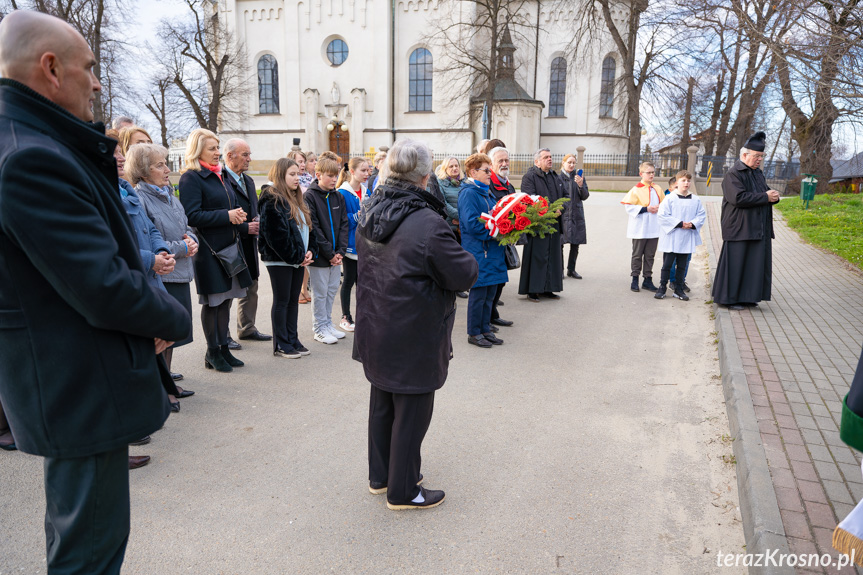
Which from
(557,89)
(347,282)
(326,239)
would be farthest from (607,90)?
(326,239)

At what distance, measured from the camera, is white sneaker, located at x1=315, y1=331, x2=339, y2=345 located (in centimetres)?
667

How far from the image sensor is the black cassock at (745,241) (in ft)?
25.5

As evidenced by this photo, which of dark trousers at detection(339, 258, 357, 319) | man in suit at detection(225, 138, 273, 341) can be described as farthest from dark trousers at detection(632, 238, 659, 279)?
man in suit at detection(225, 138, 273, 341)

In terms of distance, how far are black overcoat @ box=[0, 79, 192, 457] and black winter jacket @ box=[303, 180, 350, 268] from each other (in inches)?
170

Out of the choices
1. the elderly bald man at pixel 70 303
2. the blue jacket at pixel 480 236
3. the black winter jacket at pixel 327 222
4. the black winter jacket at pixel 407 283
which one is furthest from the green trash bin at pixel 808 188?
the elderly bald man at pixel 70 303

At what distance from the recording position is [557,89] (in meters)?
39.0

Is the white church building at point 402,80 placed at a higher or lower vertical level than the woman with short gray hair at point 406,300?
higher

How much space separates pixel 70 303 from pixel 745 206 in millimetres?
8083

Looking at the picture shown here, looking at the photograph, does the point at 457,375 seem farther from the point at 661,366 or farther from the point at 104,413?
the point at 104,413

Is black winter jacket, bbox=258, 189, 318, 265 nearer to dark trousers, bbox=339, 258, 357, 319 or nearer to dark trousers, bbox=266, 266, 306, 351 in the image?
dark trousers, bbox=266, 266, 306, 351

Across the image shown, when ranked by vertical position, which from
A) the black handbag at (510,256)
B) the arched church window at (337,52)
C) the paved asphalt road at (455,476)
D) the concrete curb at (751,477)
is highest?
the arched church window at (337,52)

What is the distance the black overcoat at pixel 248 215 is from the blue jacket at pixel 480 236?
2.27 m

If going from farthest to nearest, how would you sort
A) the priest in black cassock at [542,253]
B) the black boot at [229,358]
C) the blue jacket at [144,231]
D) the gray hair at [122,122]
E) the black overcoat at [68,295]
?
the priest in black cassock at [542,253]
the gray hair at [122,122]
the black boot at [229,358]
the blue jacket at [144,231]
the black overcoat at [68,295]

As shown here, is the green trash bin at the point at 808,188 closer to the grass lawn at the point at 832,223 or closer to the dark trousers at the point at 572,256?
the grass lawn at the point at 832,223
